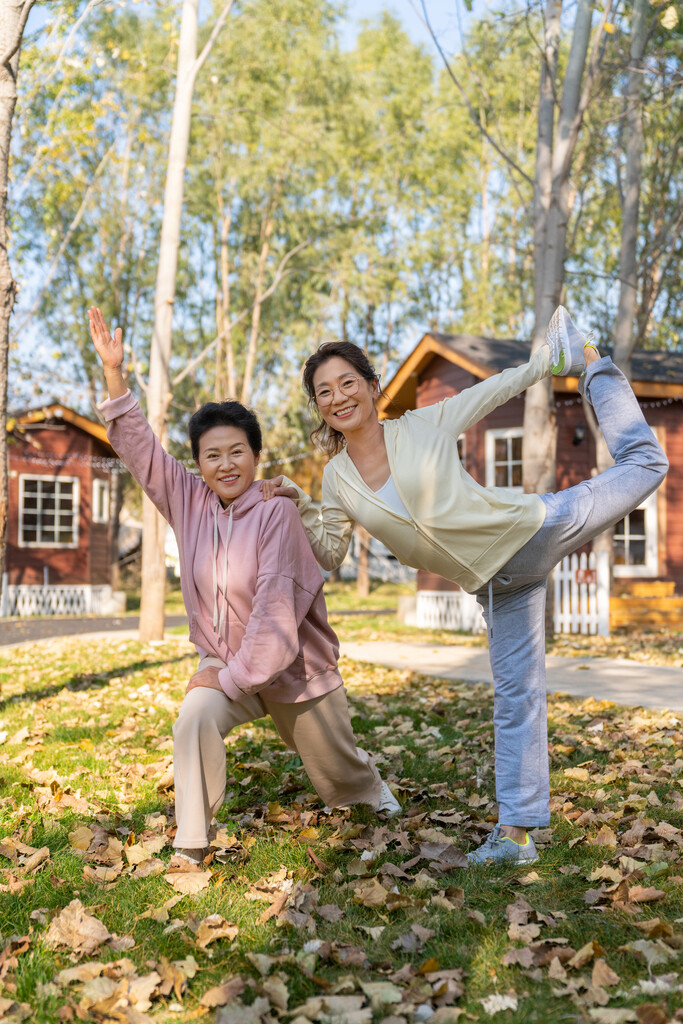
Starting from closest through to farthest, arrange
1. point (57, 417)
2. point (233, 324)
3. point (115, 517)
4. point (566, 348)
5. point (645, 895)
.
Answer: point (645, 895) → point (566, 348) → point (233, 324) → point (57, 417) → point (115, 517)

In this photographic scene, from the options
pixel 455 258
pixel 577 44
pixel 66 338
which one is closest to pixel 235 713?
pixel 577 44

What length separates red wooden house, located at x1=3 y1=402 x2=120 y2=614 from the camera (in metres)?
23.2

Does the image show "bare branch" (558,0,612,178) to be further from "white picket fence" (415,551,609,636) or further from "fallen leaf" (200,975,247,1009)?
"fallen leaf" (200,975,247,1009)

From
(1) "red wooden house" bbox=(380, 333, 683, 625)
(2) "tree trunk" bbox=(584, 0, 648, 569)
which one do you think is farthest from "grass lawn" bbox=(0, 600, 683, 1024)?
(1) "red wooden house" bbox=(380, 333, 683, 625)

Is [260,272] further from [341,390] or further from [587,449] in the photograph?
[341,390]

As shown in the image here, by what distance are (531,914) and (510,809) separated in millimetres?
567

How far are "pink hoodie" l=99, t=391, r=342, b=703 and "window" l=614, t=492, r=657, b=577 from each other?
13926 mm

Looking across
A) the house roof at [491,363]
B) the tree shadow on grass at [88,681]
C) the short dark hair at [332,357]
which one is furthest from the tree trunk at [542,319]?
the short dark hair at [332,357]

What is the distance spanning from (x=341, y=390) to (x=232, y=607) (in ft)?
3.20

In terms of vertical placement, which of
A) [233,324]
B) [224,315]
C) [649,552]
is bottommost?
[649,552]

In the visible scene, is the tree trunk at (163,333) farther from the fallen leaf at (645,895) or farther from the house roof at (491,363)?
the fallen leaf at (645,895)

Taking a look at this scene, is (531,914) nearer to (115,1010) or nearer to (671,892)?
(671,892)

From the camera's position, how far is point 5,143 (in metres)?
6.50

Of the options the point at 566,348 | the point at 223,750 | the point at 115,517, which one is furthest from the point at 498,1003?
the point at 115,517
